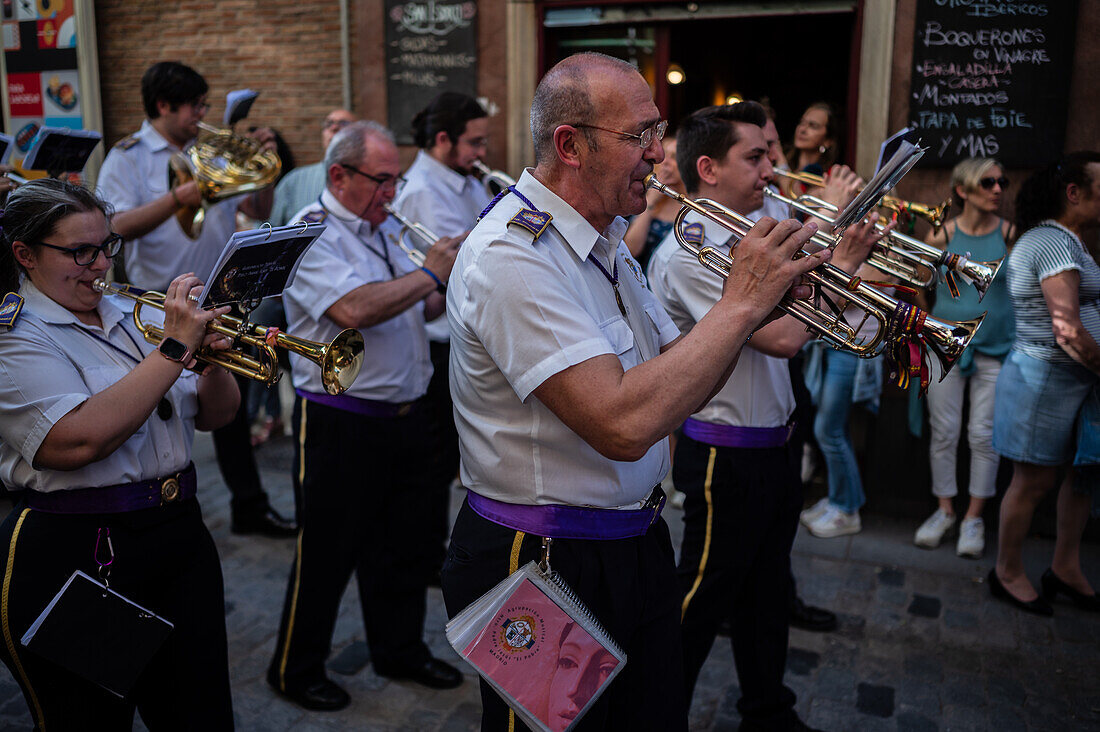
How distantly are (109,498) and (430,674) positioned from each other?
69.7 inches

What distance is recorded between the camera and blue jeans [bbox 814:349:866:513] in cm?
532

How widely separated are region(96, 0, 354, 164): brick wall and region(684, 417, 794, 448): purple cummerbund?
5.09 m

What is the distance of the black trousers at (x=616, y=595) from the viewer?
206 centimetres

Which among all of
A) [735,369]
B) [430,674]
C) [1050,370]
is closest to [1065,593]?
[1050,370]

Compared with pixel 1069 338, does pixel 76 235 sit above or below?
above

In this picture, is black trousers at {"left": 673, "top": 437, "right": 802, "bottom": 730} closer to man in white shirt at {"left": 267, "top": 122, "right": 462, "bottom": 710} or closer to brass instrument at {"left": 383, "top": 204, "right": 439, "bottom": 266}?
man in white shirt at {"left": 267, "top": 122, "right": 462, "bottom": 710}

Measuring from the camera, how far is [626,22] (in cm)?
646

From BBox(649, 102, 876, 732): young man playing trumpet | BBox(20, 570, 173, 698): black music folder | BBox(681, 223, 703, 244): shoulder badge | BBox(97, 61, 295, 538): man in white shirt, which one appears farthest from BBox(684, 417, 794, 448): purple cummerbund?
BBox(97, 61, 295, 538): man in white shirt

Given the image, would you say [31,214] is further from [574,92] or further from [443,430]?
[443,430]

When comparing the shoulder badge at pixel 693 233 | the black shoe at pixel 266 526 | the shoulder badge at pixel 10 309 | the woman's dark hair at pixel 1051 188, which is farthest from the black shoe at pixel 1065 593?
the shoulder badge at pixel 10 309

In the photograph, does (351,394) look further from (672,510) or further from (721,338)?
(672,510)

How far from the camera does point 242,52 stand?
7.38 meters

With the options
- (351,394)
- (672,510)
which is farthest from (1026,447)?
(351,394)

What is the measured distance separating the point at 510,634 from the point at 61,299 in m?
1.52
